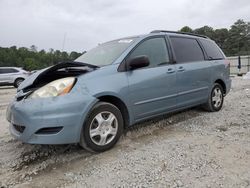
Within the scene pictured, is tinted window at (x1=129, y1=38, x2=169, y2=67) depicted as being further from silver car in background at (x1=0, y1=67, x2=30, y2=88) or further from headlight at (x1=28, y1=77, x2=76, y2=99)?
silver car in background at (x1=0, y1=67, x2=30, y2=88)

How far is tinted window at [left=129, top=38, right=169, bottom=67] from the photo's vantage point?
12.7ft

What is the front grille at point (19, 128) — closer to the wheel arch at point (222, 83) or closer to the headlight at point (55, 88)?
the headlight at point (55, 88)

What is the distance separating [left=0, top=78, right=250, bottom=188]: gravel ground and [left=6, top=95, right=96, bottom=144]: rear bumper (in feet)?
1.08

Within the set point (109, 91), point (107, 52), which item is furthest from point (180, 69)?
point (109, 91)

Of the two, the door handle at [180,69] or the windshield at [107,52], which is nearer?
the windshield at [107,52]

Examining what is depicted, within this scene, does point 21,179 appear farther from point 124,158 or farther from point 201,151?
point 201,151

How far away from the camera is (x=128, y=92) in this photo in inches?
137

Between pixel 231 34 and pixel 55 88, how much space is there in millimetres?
56910

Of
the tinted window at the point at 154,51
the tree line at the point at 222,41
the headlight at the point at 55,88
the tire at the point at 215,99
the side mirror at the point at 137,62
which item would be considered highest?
the tree line at the point at 222,41

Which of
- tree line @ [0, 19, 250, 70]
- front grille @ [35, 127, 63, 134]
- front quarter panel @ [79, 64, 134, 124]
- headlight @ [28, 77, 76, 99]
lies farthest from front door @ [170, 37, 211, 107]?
tree line @ [0, 19, 250, 70]

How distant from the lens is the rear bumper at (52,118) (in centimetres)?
285

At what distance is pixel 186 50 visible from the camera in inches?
186

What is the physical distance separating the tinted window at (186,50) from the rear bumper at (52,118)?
2.15m

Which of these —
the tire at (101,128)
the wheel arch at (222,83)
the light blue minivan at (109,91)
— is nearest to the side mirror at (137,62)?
the light blue minivan at (109,91)
